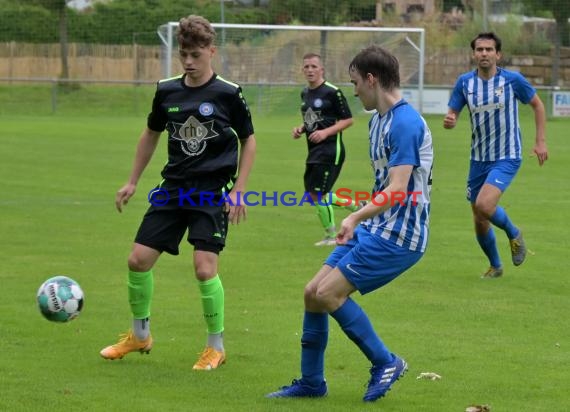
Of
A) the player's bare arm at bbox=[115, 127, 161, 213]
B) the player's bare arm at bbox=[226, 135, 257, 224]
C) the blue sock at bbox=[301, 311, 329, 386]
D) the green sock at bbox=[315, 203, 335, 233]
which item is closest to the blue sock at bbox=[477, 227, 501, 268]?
the green sock at bbox=[315, 203, 335, 233]

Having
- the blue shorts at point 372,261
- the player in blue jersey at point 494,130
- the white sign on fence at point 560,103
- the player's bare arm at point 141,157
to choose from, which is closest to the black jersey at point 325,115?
the player in blue jersey at point 494,130

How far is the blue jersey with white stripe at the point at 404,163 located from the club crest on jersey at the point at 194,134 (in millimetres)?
1228

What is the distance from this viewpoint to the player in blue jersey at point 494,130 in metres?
10.0

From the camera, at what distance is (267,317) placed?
8281 mm

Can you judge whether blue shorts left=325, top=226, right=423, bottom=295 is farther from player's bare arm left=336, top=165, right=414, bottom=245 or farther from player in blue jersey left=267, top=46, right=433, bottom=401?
player's bare arm left=336, top=165, right=414, bottom=245

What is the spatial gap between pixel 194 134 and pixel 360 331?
1.75 meters

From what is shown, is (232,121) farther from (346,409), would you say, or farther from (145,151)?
(346,409)

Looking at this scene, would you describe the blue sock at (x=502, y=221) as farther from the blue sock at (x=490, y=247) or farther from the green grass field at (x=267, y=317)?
the green grass field at (x=267, y=317)

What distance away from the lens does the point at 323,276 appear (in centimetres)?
592

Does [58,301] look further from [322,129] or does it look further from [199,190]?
[322,129]

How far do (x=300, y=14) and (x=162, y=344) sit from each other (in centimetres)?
4127

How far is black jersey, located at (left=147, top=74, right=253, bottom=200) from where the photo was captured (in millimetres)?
6815

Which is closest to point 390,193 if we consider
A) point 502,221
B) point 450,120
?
point 450,120

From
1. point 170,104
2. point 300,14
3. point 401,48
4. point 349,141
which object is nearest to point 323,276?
point 170,104
